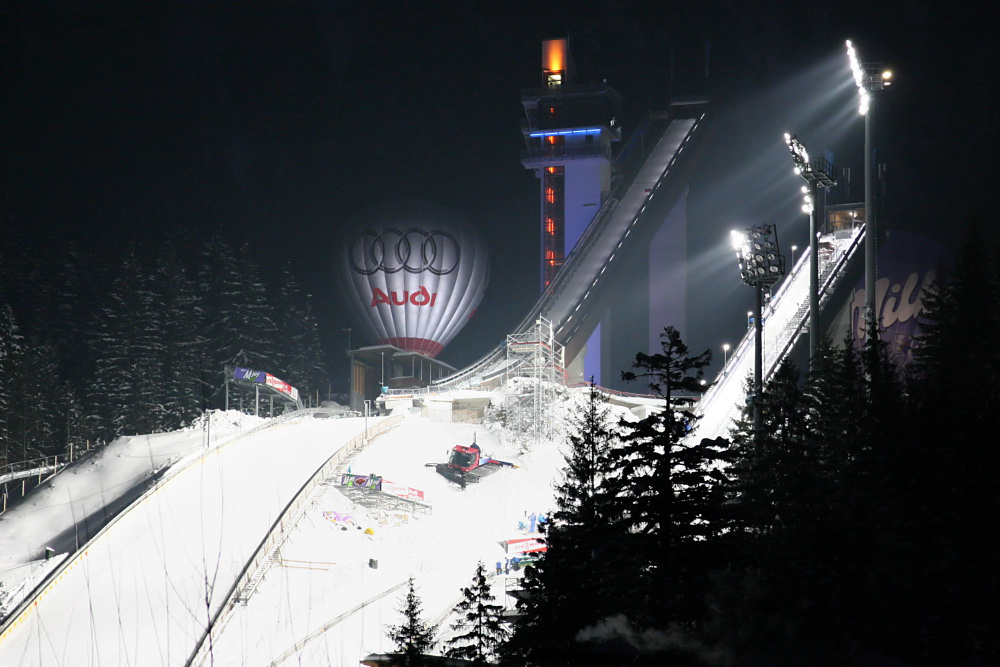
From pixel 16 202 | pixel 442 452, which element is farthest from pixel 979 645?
pixel 16 202

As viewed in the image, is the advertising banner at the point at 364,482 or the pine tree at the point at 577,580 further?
the advertising banner at the point at 364,482

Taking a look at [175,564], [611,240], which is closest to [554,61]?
[611,240]

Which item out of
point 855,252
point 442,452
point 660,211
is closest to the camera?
point 442,452

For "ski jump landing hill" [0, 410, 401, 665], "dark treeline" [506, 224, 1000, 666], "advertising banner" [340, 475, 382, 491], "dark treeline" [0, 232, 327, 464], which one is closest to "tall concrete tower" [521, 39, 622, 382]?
"dark treeline" [0, 232, 327, 464]

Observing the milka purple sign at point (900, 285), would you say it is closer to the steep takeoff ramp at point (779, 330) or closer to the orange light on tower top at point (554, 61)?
the steep takeoff ramp at point (779, 330)

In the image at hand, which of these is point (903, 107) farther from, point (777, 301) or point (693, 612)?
point (693, 612)

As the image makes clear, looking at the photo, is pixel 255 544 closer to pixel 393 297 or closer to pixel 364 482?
pixel 364 482

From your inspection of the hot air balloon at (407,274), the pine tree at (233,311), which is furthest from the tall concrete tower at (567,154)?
the pine tree at (233,311)
